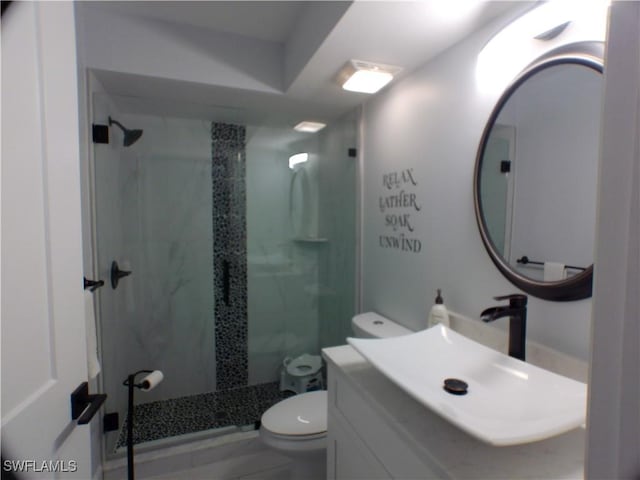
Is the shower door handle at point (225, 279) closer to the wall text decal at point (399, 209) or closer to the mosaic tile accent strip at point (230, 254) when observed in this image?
the mosaic tile accent strip at point (230, 254)

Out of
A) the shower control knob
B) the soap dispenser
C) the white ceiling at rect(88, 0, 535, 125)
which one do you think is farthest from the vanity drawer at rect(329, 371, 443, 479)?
the shower control knob

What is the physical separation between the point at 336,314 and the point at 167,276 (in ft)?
4.30

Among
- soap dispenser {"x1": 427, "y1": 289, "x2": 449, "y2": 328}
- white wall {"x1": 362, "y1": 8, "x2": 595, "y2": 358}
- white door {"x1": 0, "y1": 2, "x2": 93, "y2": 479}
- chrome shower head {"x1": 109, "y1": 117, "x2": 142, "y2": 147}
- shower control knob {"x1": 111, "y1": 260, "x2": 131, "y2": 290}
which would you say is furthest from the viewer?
chrome shower head {"x1": 109, "y1": 117, "x2": 142, "y2": 147}

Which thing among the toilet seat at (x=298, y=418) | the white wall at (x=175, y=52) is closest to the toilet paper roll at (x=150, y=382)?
the toilet seat at (x=298, y=418)

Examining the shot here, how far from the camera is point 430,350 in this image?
118 cm

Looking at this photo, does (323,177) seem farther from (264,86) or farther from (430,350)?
(430,350)

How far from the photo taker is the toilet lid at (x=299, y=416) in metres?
1.52

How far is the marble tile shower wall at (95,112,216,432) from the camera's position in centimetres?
218

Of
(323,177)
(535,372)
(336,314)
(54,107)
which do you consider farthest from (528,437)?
(323,177)

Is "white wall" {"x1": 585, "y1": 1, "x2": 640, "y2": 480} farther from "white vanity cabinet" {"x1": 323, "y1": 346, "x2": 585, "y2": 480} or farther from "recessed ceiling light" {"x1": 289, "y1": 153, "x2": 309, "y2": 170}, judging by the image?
"recessed ceiling light" {"x1": 289, "y1": 153, "x2": 309, "y2": 170}

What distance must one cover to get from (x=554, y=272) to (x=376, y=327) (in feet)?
3.27

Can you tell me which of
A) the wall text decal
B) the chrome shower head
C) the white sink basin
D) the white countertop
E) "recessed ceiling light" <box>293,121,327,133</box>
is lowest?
the white countertop

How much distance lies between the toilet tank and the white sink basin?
496 millimetres

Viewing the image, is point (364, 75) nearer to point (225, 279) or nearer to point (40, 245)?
point (40, 245)
